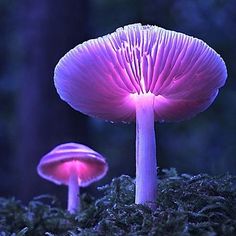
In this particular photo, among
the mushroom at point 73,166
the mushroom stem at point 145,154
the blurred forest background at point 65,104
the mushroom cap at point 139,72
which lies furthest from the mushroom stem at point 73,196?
the blurred forest background at point 65,104

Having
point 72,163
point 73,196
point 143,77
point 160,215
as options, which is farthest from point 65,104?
point 160,215

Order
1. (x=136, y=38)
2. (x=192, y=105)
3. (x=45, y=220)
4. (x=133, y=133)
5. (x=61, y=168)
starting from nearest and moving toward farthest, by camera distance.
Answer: (x=136, y=38)
(x=192, y=105)
(x=45, y=220)
(x=61, y=168)
(x=133, y=133)

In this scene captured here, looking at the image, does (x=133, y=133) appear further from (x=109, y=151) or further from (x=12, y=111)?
(x=12, y=111)

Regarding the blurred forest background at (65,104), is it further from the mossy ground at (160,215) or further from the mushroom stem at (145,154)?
the mushroom stem at (145,154)

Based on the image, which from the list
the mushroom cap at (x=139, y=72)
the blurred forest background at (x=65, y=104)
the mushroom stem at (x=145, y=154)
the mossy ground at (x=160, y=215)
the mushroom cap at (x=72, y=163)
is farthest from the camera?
the blurred forest background at (x=65, y=104)

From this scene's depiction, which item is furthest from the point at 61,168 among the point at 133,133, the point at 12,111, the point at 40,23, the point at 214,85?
the point at 12,111
